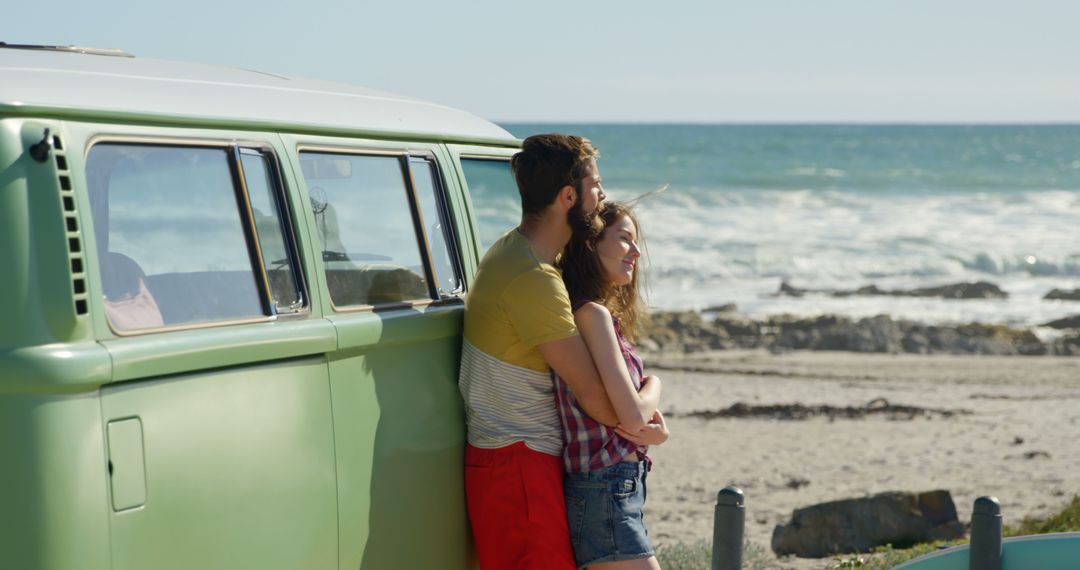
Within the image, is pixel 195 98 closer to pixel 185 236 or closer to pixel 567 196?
pixel 185 236

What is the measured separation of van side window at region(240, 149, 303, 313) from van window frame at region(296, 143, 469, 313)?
21 centimetres

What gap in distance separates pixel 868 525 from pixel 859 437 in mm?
4693

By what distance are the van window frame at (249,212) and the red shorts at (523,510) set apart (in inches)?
34.8

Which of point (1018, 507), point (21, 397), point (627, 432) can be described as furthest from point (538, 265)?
point (1018, 507)

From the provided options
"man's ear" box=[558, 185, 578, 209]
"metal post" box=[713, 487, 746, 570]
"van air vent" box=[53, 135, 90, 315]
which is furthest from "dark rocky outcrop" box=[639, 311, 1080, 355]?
"van air vent" box=[53, 135, 90, 315]

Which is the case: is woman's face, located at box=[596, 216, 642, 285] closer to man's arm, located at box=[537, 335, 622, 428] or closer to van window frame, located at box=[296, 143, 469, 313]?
man's arm, located at box=[537, 335, 622, 428]

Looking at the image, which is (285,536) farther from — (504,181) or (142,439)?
(504,181)

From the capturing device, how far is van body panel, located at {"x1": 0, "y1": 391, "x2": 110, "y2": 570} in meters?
3.00

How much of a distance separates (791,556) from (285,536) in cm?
454

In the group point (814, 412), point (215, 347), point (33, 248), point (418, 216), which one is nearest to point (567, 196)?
point (418, 216)

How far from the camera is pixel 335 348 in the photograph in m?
3.94

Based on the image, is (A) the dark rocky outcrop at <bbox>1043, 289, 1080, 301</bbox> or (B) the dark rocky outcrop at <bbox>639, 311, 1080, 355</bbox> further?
(A) the dark rocky outcrop at <bbox>1043, 289, 1080, 301</bbox>

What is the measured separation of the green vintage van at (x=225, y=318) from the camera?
307cm


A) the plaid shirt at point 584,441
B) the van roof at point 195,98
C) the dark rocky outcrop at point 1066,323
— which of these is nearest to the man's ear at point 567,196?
the plaid shirt at point 584,441
